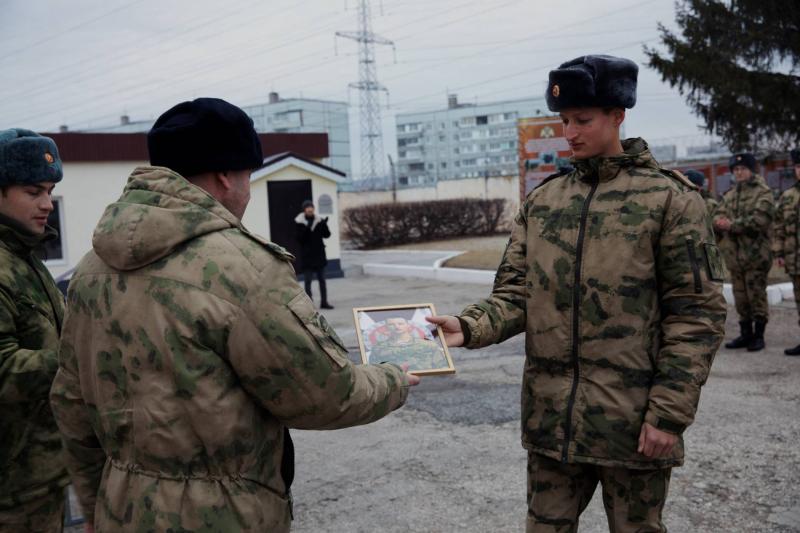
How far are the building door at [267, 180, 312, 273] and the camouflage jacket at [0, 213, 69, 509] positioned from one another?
15.7 m

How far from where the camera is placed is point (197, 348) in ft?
6.24

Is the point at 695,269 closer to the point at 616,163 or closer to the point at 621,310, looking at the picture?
the point at 621,310

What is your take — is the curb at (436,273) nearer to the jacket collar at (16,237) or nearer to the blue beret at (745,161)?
the blue beret at (745,161)

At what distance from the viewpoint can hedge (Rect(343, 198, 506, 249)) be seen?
28.2 m

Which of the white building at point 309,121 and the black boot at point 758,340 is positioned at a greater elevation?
the white building at point 309,121

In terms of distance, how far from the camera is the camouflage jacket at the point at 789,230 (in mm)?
8039

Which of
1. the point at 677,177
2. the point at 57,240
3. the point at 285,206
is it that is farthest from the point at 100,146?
the point at 677,177

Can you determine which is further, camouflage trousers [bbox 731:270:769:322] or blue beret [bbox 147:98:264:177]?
camouflage trousers [bbox 731:270:769:322]

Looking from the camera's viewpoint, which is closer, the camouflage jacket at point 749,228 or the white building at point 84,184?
the camouflage jacket at point 749,228

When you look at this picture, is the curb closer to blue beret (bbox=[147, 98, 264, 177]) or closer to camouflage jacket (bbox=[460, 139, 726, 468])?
camouflage jacket (bbox=[460, 139, 726, 468])

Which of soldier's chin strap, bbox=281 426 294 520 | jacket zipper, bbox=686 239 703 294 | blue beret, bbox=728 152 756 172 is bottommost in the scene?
soldier's chin strap, bbox=281 426 294 520

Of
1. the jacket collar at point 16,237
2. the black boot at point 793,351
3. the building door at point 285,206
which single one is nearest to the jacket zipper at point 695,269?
the jacket collar at point 16,237

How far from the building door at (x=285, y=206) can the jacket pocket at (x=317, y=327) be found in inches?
652

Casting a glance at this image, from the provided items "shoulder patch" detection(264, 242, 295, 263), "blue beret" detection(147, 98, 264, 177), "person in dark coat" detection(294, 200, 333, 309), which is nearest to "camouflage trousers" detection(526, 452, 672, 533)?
"shoulder patch" detection(264, 242, 295, 263)
